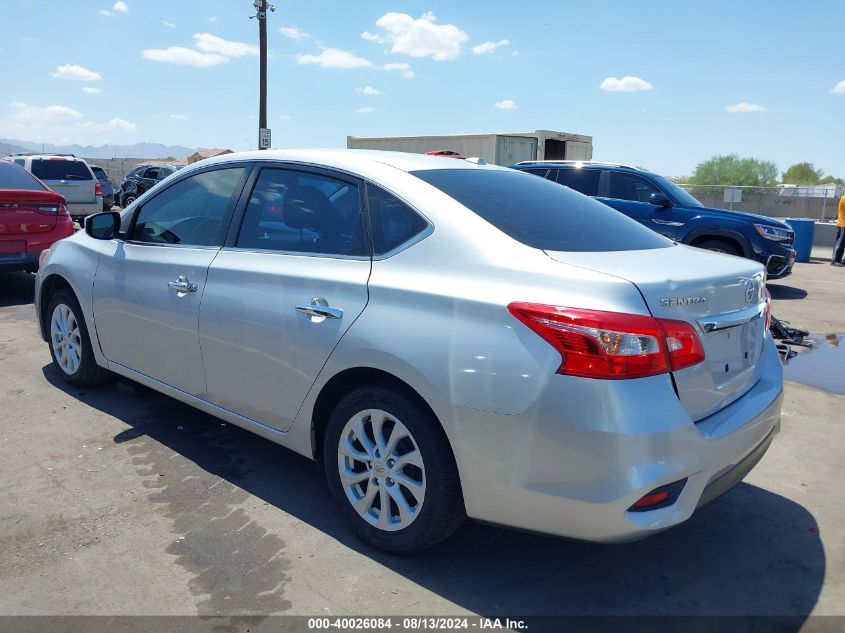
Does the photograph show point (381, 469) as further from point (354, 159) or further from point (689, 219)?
point (689, 219)

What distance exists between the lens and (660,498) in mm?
2414

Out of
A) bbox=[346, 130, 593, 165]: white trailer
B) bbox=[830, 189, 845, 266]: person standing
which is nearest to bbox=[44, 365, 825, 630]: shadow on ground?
bbox=[830, 189, 845, 266]: person standing

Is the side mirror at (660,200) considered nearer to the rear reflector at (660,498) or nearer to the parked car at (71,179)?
the rear reflector at (660,498)

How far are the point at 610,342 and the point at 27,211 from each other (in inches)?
302

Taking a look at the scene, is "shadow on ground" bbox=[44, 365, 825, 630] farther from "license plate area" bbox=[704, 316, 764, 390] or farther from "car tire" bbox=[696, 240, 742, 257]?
"car tire" bbox=[696, 240, 742, 257]

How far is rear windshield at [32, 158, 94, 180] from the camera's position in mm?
17719

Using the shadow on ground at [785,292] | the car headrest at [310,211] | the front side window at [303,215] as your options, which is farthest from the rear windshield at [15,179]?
the shadow on ground at [785,292]

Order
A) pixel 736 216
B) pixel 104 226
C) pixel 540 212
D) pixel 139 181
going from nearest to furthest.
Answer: pixel 540 212, pixel 104 226, pixel 736 216, pixel 139 181

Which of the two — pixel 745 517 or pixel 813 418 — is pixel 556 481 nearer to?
pixel 745 517

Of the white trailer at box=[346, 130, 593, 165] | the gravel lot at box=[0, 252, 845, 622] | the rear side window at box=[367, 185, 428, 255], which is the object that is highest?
the white trailer at box=[346, 130, 593, 165]

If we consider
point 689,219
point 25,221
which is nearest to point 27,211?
point 25,221

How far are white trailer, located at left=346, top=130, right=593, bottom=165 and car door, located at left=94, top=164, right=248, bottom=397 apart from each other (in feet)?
49.6

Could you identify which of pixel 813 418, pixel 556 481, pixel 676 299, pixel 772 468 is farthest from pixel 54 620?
pixel 813 418

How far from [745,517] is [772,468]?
72 cm
